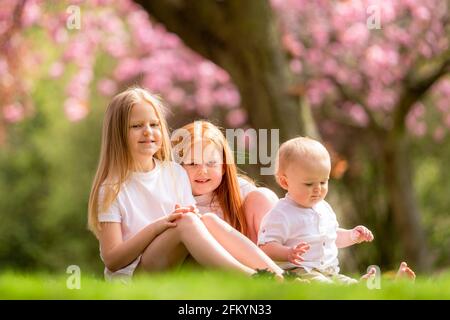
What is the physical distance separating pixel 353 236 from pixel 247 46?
3.18 meters

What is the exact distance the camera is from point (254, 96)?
7258 millimetres

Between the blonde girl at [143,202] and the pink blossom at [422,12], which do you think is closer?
the blonde girl at [143,202]

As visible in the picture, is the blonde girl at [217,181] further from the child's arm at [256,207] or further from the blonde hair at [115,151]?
the blonde hair at [115,151]

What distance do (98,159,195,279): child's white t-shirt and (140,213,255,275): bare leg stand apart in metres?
0.16

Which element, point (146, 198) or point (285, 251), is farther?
point (146, 198)

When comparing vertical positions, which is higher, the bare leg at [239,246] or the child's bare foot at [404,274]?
the bare leg at [239,246]

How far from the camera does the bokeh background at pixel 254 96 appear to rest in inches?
285

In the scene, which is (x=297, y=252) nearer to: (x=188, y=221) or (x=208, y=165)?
(x=188, y=221)

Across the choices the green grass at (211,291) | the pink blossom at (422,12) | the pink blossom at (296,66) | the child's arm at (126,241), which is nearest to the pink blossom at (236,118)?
the pink blossom at (296,66)

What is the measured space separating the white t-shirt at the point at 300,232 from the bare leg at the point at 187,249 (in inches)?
13.9

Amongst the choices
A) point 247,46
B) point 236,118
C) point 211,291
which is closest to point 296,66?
point 236,118

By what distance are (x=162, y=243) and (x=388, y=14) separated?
26.2 feet
